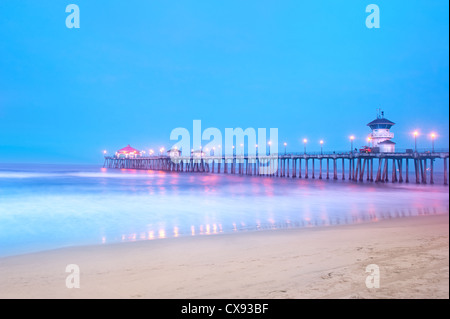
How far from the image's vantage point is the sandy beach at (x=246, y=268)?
3873 mm

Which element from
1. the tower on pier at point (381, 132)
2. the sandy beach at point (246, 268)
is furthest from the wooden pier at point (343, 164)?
the sandy beach at point (246, 268)

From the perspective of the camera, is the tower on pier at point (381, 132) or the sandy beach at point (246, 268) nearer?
the sandy beach at point (246, 268)

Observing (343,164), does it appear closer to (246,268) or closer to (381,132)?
(381,132)

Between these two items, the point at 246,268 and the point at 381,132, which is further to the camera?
the point at 381,132

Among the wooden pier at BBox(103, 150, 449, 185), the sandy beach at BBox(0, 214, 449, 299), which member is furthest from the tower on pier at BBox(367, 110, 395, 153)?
the sandy beach at BBox(0, 214, 449, 299)

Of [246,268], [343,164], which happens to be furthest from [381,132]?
[246,268]

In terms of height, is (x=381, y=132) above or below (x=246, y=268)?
above

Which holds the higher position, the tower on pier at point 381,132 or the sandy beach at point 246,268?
the tower on pier at point 381,132

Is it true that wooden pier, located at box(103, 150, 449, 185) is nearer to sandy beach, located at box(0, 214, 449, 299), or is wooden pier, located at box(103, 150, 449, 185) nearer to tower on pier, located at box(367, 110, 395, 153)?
tower on pier, located at box(367, 110, 395, 153)

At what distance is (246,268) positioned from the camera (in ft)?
16.0

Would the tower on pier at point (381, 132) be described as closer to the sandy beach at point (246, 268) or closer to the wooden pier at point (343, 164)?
the wooden pier at point (343, 164)

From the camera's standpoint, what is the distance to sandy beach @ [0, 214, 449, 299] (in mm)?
3873
